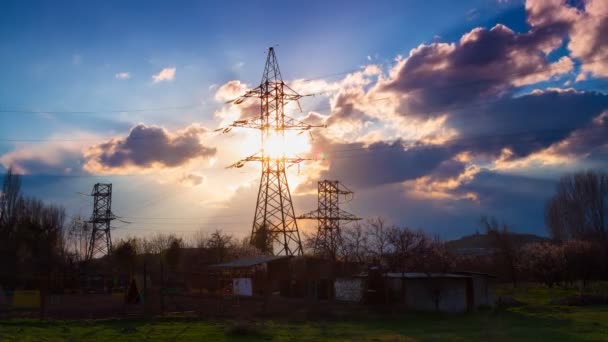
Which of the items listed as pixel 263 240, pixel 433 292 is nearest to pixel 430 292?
pixel 433 292

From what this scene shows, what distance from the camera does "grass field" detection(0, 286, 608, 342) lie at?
21656 millimetres

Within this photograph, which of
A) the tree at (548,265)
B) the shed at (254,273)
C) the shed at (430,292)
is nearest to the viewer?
the shed at (430,292)

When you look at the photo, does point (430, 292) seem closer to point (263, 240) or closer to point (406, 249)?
point (406, 249)

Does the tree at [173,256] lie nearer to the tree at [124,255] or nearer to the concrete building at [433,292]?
the tree at [124,255]

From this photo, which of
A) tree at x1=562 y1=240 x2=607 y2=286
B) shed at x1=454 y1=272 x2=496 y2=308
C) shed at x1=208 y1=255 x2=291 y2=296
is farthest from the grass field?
tree at x1=562 y1=240 x2=607 y2=286

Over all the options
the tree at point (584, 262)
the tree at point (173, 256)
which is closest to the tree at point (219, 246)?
the tree at point (173, 256)

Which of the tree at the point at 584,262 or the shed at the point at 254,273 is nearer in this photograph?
the shed at the point at 254,273

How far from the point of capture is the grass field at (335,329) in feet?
71.1

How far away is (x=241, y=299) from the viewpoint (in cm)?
3794

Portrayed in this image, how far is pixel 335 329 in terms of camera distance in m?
26.0

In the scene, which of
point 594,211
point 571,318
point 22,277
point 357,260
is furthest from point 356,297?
point 594,211

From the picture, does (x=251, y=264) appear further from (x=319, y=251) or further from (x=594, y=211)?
(x=594, y=211)

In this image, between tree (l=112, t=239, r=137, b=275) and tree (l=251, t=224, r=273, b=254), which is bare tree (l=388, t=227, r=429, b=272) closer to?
tree (l=251, t=224, r=273, b=254)

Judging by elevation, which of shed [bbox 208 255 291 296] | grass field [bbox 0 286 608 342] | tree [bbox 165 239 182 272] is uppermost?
tree [bbox 165 239 182 272]
